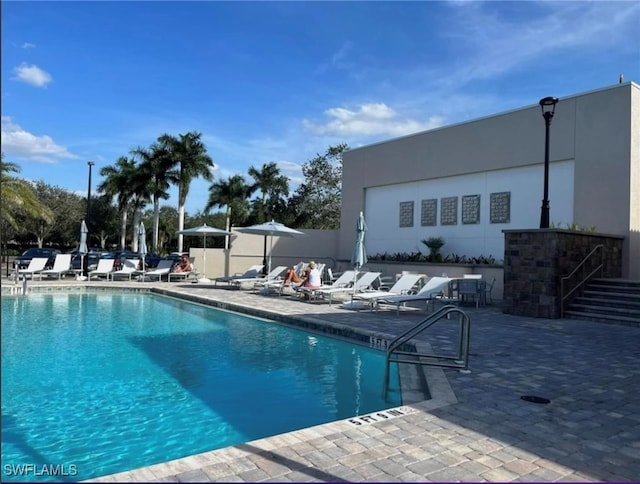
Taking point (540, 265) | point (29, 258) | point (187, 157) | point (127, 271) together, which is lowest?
point (127, 271)

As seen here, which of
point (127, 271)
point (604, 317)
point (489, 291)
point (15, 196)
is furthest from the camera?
point (15, 196)

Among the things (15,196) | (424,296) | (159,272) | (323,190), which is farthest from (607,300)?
(323,190)

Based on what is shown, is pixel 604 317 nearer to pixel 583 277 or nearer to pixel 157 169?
pixel 583 277

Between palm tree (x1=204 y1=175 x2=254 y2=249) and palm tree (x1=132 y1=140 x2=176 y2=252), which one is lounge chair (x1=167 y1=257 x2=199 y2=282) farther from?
palm tree (x1=204 y1=175 x2=254 y2=249)

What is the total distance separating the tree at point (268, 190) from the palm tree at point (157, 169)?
33.5 ft

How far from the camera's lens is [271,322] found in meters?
11.0

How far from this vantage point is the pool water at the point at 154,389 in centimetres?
414

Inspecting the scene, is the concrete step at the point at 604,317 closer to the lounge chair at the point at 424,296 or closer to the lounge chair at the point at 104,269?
the lounge chair at the point at 424,296

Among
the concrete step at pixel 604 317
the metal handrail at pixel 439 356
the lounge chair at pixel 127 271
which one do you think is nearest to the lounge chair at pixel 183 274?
the lounge chair at pixel 127 271

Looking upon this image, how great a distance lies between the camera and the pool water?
4.14m

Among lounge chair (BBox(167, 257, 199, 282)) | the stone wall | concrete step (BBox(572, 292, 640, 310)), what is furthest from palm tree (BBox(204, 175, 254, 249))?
concrete step (BBox(572, 292, 640, 310))

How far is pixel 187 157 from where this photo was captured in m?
33.3

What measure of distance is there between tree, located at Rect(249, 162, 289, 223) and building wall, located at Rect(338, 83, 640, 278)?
20.9m

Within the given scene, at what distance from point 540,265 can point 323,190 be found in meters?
31.5
